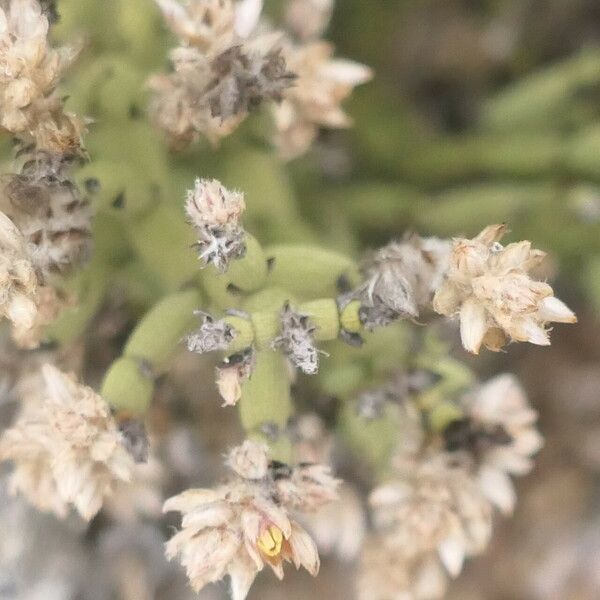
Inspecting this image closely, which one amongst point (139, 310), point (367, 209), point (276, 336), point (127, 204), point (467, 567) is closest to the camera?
point (276, 336)

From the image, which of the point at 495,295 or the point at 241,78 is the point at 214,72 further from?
the point at 495,295

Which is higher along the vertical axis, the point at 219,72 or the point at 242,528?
the point at 219,72

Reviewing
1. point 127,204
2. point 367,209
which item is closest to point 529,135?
point 367,209

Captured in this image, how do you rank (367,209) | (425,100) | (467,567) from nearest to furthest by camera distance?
(367,209) → (467,567) → (425,100)

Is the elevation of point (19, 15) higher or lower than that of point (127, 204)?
higher

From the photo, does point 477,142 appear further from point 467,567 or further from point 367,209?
point 467,567

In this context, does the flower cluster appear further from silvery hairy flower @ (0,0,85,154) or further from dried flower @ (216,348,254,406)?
dried flower @ (216,348,254,406)

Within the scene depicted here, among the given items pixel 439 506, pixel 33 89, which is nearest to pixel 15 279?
pixel 33 89
